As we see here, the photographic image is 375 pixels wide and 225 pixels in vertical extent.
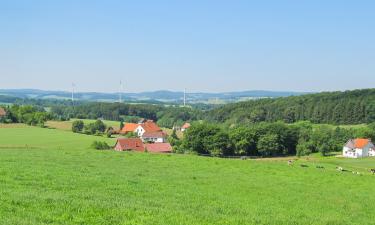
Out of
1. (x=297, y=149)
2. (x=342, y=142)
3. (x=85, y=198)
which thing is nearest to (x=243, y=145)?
(x=297, y=149)

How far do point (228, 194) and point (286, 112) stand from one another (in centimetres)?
14688

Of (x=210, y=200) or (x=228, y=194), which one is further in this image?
(x=228, y=194)

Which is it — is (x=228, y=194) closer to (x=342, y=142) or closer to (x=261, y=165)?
(x=261, y=165)

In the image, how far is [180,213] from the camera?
570 inches

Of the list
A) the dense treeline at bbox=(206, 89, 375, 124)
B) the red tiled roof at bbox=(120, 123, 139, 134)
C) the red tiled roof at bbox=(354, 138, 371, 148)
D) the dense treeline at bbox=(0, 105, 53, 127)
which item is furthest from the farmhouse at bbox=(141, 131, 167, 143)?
the red tiled roof at bbox=(354, 138, 371, 148)

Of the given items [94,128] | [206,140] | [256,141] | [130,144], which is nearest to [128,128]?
[94,128]

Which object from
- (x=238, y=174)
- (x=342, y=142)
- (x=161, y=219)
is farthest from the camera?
(x=342, y=142)

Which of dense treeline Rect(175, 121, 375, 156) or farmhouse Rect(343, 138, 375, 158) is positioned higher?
dense treeline Rect(175, 121, 375, 156)

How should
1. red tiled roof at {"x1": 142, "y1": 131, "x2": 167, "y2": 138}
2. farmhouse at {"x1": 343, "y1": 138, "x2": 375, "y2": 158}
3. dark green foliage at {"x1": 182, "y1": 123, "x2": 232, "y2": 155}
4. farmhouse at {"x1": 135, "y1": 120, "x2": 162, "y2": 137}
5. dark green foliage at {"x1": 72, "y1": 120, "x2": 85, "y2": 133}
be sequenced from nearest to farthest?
dark green foliage at {"x1": 182, "y1": 123, "x2": 232, "y2": 155} < farmhouse at {"x1": 343, "y1": 138, "x2": 375, "y2": 158} < dark green foliage at {"x1": 72, "y1": 120, "x2": 85, "y2": 133} < red tiled roof at {"x1": 142, "y1": 131, "x2": 167, "y2": 138} < farmhouse at {"x1": 135, "y1": 120, "x2": 162, "y2": 137}

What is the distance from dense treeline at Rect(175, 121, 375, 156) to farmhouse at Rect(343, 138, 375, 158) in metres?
3.92

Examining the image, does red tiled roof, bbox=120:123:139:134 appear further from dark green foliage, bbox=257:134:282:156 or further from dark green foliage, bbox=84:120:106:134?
dark green foliage, bbox=257:134:282:156

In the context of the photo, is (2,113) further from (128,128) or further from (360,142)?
(360,142)

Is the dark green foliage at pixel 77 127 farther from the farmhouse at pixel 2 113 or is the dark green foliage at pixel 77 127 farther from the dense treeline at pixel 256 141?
the dense treeline at pixel 256 141

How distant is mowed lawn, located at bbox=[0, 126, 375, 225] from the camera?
521 inches
